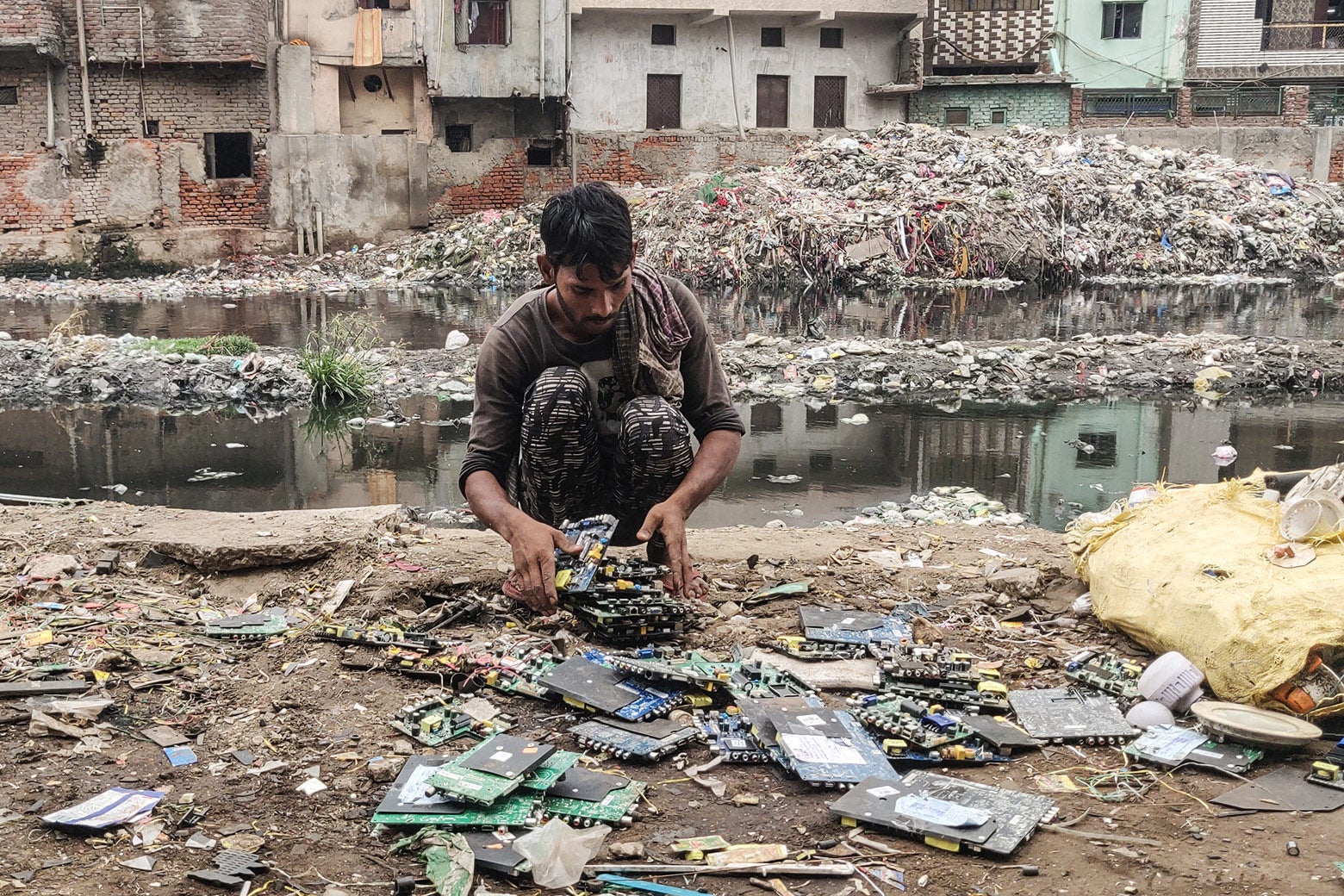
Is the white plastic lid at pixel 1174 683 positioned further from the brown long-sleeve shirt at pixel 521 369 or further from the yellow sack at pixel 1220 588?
the brown long-sleeve shirt at pixel 521 369

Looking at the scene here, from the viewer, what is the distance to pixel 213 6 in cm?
1975

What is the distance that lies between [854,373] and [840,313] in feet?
16.0

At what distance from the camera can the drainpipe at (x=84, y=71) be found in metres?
19.7

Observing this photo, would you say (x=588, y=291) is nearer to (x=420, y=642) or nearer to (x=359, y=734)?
(x=420, y=642)

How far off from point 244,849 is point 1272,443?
6.59 meters

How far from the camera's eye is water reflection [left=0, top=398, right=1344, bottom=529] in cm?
575

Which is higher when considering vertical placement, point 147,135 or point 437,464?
point 147,135

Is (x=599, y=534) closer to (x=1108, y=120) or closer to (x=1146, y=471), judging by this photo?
(x=1146, y=471)

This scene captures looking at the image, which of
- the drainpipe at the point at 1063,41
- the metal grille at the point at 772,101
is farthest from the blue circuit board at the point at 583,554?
the drainpipe at the point at 1063,41

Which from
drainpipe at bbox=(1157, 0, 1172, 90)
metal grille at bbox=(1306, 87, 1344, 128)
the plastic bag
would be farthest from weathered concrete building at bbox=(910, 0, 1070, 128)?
the plastic bag

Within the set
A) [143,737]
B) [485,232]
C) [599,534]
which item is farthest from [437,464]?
[485,232]

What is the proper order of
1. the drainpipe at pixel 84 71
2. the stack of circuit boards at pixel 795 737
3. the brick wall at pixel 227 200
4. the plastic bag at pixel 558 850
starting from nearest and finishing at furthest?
the plastic bag at pixel 558 850
the stack of circuit boards at pixel 795 737
the drainpipe at pixel 84 71
the brick wall at pixel 227 200

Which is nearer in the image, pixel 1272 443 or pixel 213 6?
pixel 1272 443

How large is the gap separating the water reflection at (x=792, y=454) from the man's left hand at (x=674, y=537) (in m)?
2.28
